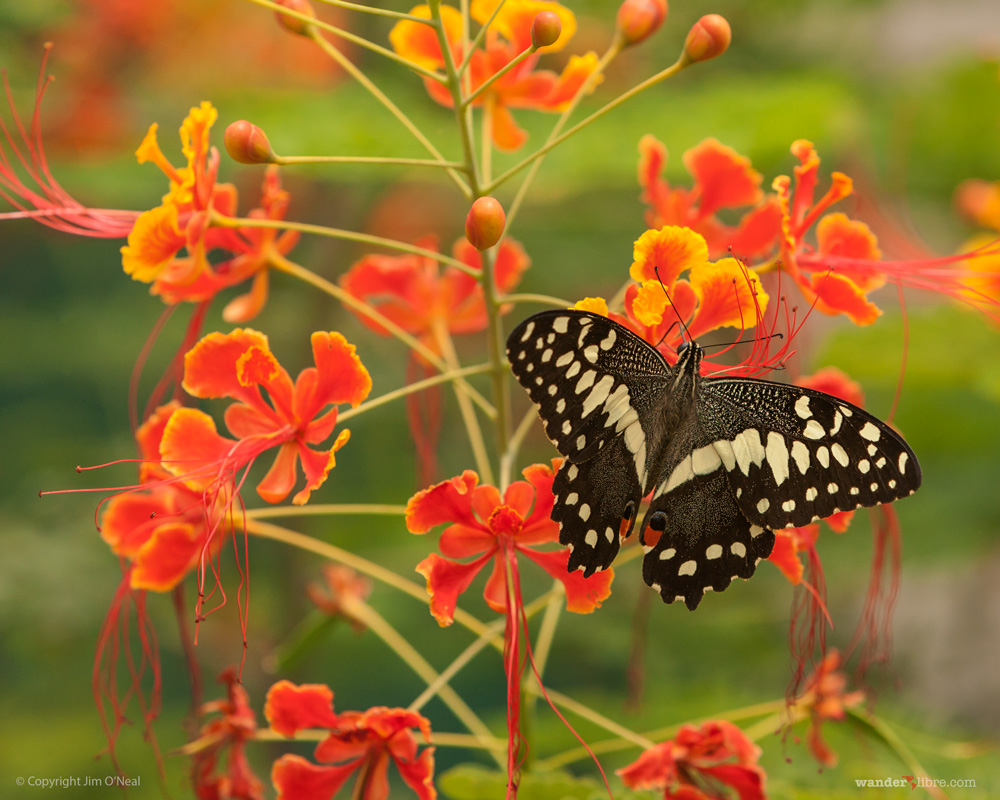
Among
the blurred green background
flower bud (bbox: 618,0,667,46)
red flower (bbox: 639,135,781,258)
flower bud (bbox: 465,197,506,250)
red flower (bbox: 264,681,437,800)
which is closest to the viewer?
flower bud (bbox: 465,197,506,250)

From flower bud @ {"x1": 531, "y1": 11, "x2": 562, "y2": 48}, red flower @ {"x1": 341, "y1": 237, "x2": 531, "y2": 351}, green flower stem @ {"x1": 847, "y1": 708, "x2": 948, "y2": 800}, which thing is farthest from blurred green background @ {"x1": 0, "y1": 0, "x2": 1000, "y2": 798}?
flower bud @ {"x1": 531, "y1": 11, "x2": 562, "y2": 48}

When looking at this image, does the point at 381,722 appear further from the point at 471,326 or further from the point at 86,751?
the point at 86,751

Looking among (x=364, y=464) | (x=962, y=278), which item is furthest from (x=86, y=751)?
(x=962, y=278)

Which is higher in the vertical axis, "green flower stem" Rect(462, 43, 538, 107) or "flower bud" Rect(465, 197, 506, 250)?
"green flower stem" Rect(462, 43, 538, 107)

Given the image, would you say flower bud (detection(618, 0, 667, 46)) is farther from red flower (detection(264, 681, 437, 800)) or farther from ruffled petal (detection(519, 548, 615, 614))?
red flower (detection(264, 681, 437, 800))

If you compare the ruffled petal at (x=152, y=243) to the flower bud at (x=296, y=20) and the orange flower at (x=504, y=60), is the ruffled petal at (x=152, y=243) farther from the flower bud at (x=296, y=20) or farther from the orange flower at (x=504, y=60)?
the orange flower at (x=504, y=60)

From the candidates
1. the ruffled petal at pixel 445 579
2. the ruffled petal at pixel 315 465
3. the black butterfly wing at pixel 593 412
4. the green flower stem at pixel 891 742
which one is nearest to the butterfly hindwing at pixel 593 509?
the black butterfly wing at pixel 593 412
